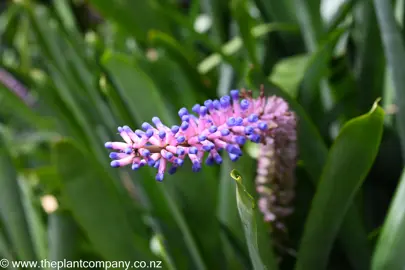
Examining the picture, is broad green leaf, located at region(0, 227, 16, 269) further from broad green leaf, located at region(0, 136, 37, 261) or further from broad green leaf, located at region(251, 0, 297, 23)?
broad green leaf, located at region(251, 0, 297, 23)

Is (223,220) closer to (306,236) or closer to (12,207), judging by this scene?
(306,236)

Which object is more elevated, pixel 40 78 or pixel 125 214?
pixel 40 78

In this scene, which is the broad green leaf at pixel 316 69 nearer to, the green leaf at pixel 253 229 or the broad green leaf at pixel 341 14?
the broad green leaf at pixel 341 14

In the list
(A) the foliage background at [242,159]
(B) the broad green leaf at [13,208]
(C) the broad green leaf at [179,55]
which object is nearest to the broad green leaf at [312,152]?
(A) the foliage background at [242,159]

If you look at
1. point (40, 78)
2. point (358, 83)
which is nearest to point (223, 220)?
point (358, 83)

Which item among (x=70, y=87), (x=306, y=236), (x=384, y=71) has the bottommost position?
(x=306, y=236)

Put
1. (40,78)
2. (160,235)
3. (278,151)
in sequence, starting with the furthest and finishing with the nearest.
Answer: (40,78), (160,235), (278,151)

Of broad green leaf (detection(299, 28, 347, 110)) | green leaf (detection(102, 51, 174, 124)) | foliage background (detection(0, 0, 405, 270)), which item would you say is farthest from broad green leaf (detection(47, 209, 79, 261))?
broad green leaf (detection(299, 28, 347, 110))
